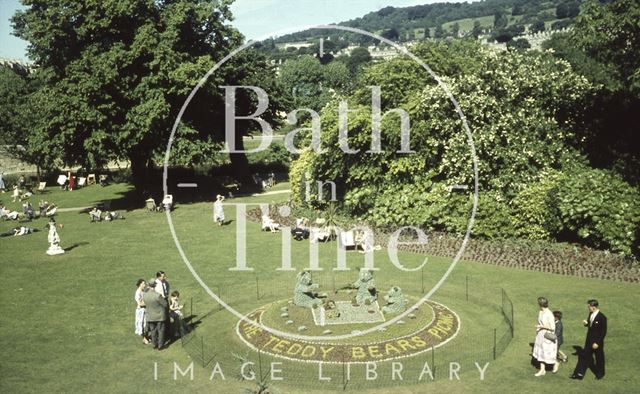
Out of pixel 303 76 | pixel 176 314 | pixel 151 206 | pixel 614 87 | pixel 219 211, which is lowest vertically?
pixel 176 314

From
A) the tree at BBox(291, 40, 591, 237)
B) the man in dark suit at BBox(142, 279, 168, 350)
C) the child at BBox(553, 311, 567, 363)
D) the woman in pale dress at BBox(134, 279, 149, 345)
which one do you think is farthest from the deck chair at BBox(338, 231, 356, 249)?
the child at BBox(553, 311, 567, 363)

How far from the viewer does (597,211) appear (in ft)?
86.2

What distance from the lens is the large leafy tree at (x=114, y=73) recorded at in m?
39.7

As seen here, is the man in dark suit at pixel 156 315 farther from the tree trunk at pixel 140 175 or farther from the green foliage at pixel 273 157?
the green foliage at pixel 273 157

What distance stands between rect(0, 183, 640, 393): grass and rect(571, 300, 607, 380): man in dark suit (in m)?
0.34

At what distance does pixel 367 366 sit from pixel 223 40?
35.1 meters

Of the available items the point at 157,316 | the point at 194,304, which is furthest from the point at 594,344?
the point at 194,304

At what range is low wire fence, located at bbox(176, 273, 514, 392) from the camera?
15523mm

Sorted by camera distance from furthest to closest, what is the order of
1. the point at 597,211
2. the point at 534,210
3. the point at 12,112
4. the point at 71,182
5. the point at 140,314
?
the point at 12,112 → the point at 71,182 → the point at 534,210 → the point at 597,211 → the point at 140,314

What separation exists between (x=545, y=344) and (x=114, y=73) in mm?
32711

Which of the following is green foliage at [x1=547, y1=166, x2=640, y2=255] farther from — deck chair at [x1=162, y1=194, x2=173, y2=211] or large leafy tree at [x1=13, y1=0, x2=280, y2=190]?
large leafy tree at [x1=13, y1=0, x2=280, y2=190]

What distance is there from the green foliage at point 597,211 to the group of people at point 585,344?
36.6ft

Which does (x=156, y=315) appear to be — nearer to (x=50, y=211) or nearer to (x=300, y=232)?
(x=300, y=232)

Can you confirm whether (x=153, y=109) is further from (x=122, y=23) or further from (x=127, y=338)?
(x=127, y=338)
